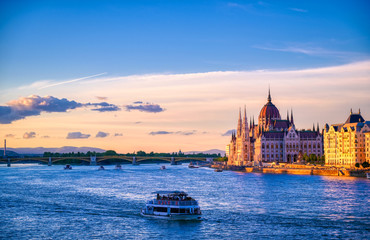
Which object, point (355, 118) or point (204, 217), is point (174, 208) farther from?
point (355, 118)

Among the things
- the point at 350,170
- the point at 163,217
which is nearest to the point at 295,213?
the point at 163,217

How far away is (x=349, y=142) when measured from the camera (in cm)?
16312

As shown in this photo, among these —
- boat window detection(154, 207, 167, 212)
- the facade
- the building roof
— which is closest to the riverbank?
the facade

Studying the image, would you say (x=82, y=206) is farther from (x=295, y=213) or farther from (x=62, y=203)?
(x=295, y=213)

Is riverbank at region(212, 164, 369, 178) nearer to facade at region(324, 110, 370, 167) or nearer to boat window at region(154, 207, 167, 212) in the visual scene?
facade at region(324, 110, 370, 167)

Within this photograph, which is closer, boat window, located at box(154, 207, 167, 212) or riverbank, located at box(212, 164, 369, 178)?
boat window, located at box(154, 207, 167, 212)

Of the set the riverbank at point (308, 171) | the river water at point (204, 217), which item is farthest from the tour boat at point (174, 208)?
the riverbank at point (308, 171)

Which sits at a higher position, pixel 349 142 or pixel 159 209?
pixel 349 142

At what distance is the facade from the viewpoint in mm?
158575

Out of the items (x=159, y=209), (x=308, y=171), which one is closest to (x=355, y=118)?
(x=308, y=171)

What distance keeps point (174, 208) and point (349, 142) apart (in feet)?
380

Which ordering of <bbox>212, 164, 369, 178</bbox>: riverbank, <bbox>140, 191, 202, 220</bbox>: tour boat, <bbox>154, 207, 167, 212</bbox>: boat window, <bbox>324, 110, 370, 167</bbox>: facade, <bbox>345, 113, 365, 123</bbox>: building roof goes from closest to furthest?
<bbox>140, 191, 202, 220</bbox>: tour boat
<bbox>154, 207, 167, 212</bbox>: boat window
<bbox>212, 164, 369, 178</bbox>: riverbank
<bbox>324, 110, 370, 167</bbox>: facade
<bbox>345, 113, 365, 123</bbox>: building roof

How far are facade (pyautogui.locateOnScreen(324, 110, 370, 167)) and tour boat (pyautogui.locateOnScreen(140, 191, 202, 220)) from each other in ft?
354

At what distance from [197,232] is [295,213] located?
16.3m
